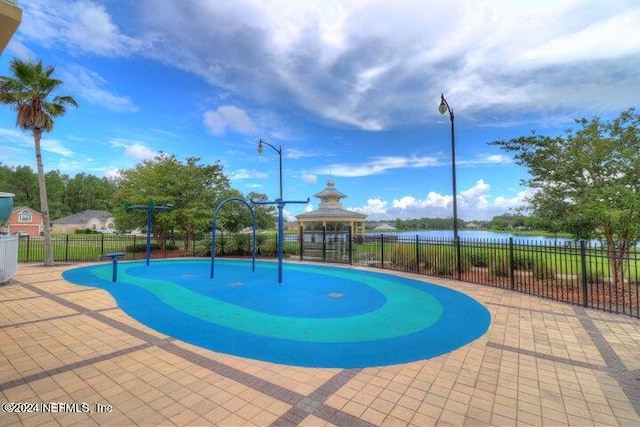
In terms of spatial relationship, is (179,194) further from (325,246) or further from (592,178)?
(592,178)

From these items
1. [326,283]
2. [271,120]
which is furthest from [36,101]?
[326,283]

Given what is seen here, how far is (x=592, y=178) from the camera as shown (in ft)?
30.6

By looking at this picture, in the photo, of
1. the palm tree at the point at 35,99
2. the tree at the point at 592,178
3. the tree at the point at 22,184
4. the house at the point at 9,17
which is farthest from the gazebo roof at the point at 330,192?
the tree at the point at 22,184

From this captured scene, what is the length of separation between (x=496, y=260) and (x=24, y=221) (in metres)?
72.2

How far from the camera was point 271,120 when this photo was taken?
2061cm

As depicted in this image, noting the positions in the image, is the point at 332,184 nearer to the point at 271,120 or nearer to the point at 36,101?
the point at 271,120

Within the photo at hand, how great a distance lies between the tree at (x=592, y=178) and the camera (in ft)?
27.6

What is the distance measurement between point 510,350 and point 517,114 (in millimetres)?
12960

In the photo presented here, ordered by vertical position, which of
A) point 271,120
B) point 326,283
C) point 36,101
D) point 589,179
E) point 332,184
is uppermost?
point 271,120

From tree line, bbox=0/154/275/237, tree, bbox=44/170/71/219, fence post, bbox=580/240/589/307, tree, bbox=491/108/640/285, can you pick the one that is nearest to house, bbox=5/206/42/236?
tree, bbox=44/170/71/219

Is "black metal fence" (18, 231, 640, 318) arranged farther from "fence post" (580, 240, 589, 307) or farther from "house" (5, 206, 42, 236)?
"house" (5, 206, 42, 236)

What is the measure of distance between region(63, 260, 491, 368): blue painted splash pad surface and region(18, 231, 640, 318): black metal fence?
82.0 inches

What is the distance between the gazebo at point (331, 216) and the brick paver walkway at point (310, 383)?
1533cm

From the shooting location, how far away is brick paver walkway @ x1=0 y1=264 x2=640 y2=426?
9.57 feet
